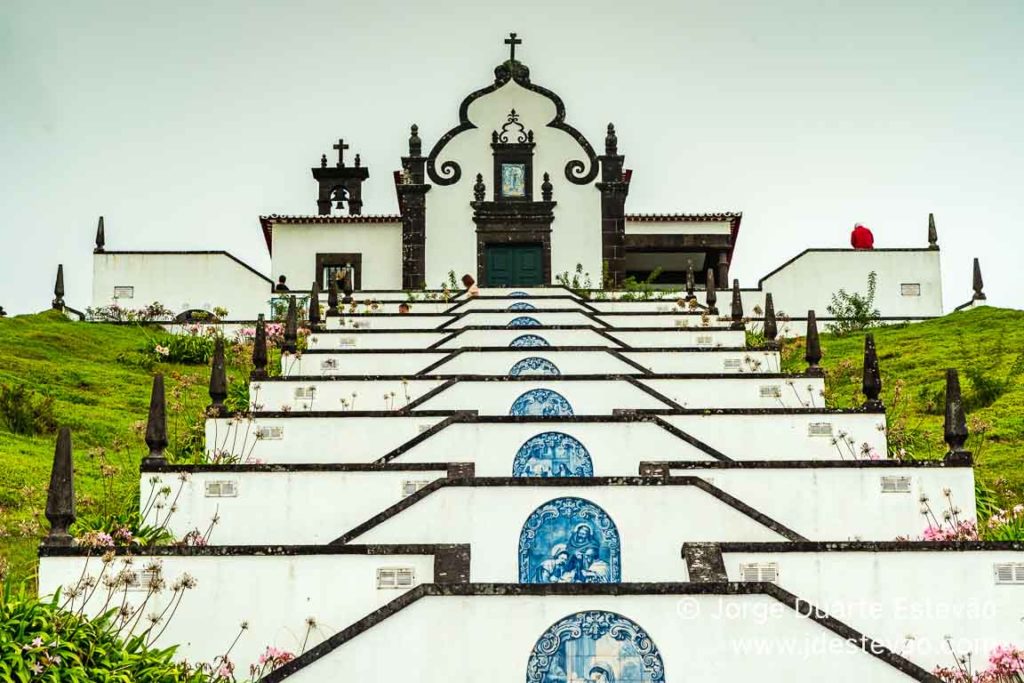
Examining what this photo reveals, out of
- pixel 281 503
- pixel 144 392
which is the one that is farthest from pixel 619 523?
pixel 144 392

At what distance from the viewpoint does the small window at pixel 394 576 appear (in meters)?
12.2

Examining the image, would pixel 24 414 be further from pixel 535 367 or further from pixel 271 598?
pixel 271 598

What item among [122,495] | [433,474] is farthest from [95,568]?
[122,495]

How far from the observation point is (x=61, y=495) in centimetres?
1234

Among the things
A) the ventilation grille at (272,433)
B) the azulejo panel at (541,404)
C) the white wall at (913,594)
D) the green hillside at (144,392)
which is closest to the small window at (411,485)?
the ventilation grille at (272,433)

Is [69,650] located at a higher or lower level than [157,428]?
lower

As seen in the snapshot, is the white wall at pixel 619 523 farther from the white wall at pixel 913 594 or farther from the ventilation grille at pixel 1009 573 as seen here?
the ventilation grille at pixel 1009 573

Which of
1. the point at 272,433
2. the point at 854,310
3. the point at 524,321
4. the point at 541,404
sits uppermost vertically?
the point at 854,310

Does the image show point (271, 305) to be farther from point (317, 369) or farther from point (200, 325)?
point (317, 369)

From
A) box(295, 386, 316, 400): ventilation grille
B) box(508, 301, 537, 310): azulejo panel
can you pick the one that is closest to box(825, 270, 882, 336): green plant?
box(508, 301, 537, 310): azulejo panel

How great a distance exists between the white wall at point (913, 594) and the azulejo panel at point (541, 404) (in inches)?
227

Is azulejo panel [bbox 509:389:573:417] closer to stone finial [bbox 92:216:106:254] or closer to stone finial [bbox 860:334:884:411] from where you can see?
stone finial [bbox 860:334:884:411]

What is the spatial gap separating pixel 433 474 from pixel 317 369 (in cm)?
711

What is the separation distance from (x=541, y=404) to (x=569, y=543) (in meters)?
4.74
